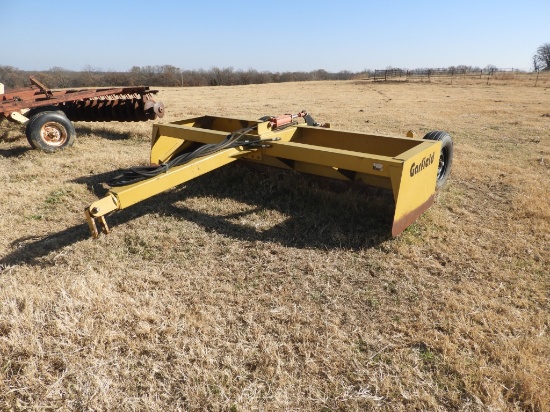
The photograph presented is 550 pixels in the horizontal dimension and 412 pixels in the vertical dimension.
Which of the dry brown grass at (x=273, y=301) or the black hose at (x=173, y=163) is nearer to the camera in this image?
the dry brown grass at (x=273, y=301)

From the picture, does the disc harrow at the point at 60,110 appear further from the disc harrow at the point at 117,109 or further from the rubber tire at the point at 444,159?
the rubber tire at the point at 444,159

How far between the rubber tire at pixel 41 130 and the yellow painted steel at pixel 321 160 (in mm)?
2399

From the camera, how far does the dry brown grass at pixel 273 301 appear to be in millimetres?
1750

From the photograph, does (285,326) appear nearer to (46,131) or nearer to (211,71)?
(46,131)

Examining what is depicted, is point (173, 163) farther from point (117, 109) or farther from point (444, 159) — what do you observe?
point (117, 109)

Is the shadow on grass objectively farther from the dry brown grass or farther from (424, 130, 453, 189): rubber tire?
(424, 130, 453, 189): rubber tire

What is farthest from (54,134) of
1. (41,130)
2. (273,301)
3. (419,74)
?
(419,74)

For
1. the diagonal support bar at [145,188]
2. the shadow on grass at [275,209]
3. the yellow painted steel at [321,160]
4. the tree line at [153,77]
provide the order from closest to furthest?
the diagonal support bar at [145,188] → the yellow painted steel at [321,160] → the shadow on grass at [275,209] → the tree line at [153,77]

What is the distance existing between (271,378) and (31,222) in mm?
2881

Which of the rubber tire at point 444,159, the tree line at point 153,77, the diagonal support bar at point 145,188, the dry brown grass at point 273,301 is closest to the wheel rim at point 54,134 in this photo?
the dry brown grass at point 273,301

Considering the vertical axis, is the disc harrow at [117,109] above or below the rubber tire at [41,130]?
above

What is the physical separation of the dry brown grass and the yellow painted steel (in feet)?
0.79

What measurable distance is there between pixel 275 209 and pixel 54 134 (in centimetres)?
421

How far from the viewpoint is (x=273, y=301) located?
2395 millimetres
